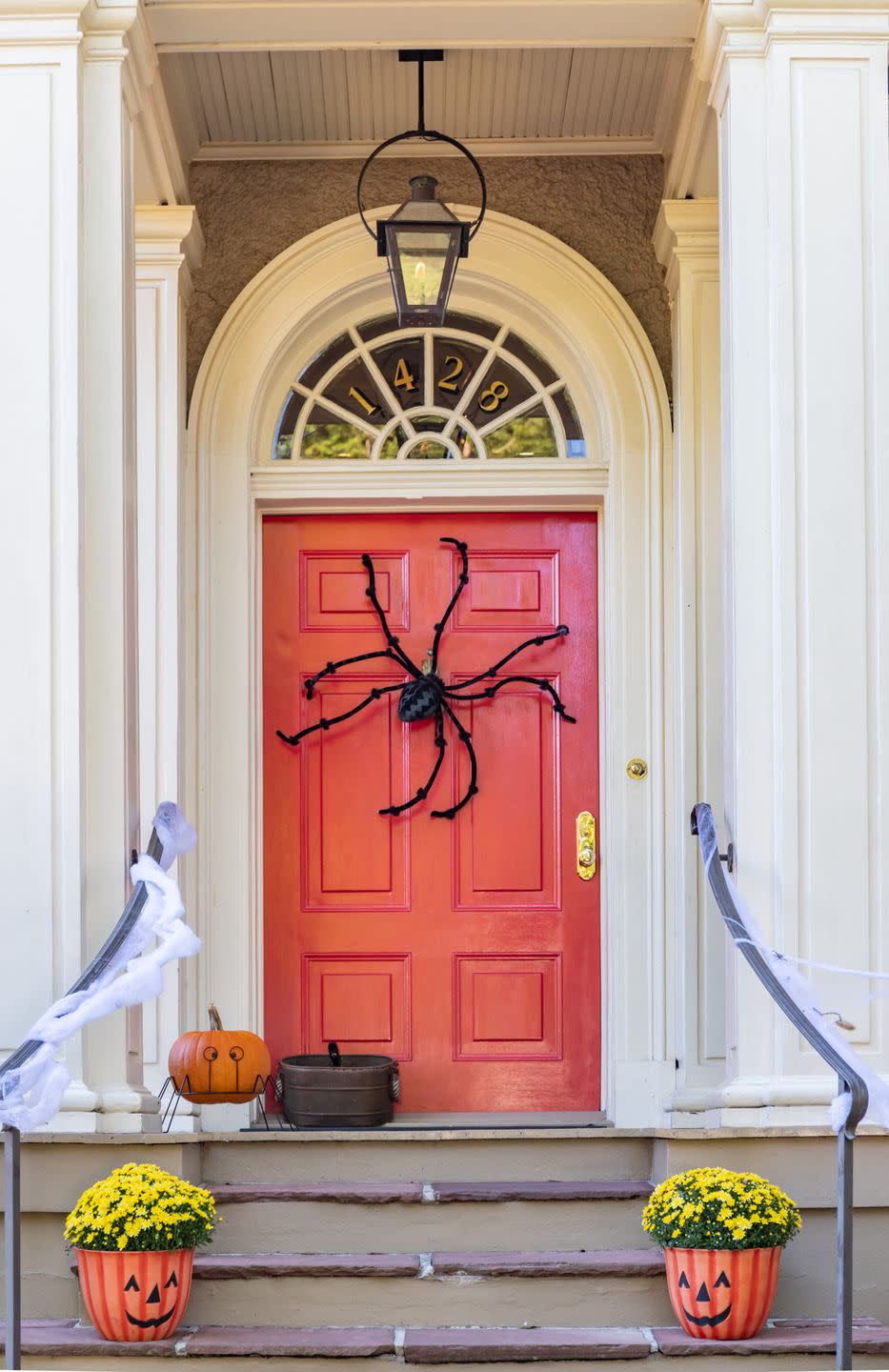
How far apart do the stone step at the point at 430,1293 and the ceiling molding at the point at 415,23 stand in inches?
140

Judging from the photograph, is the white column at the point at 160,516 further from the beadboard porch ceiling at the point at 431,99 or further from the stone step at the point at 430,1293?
the stone step at the point at 430,1293

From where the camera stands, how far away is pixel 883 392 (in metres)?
4.73

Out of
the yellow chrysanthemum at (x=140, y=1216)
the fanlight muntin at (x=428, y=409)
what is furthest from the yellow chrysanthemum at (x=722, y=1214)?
the fanlight muntin at (x=428, y=409)

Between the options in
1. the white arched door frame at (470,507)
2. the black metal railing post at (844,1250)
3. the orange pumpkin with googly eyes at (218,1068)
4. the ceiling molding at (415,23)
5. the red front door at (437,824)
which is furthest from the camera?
the red front door at (437,824)

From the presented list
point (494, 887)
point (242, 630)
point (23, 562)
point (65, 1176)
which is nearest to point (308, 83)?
point (242, 630)

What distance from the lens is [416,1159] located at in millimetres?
4746

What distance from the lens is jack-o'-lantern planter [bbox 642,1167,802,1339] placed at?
13.0ft

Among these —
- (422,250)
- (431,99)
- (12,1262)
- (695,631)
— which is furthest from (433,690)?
(12,1262)

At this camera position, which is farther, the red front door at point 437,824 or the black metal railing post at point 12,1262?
the red front door at point 437,824

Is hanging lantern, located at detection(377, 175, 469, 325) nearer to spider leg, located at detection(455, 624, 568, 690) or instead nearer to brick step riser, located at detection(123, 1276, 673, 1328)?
spider leg, located at detection(455, 624, 568, 690)

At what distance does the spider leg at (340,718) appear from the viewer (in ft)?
21.0

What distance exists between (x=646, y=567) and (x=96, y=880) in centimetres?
253

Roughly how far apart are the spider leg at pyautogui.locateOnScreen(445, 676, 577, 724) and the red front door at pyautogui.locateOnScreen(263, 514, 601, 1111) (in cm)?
4

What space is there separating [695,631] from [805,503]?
4.74ft
